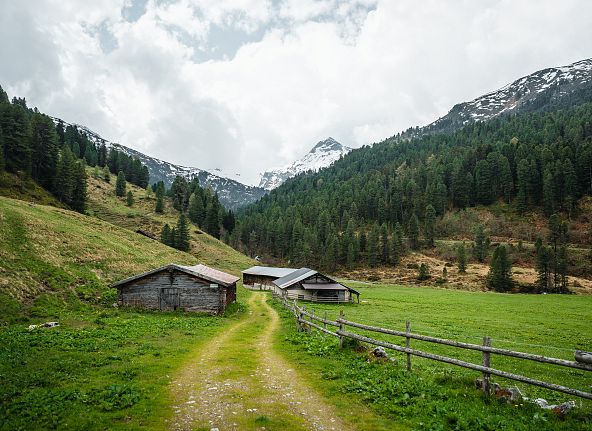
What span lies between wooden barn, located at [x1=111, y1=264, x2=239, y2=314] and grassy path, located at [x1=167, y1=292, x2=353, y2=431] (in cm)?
1659

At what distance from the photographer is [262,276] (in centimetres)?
8200

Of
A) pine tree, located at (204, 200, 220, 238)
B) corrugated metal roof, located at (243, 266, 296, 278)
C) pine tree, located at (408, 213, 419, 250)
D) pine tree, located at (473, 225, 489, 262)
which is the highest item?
pine tree, located at (204, 200, 220, 238)

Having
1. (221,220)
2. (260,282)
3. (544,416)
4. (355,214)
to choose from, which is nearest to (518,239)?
(355,214)

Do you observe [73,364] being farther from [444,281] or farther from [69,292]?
[444,281]

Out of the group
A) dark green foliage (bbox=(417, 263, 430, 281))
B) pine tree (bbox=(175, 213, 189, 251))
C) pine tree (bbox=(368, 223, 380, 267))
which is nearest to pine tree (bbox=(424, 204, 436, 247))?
pine tree (bbox=(368, 223, 380, 267))

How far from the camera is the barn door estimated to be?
3419 cm

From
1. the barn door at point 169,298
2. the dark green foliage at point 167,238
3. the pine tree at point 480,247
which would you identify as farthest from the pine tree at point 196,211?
the barn door at point 169,298

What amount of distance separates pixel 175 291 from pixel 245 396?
1015 inches

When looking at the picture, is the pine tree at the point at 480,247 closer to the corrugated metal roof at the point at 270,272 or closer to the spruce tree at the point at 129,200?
the corrugated metal roof at the point at 270,272

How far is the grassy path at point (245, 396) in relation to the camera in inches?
356

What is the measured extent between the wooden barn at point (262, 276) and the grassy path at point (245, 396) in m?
61.0

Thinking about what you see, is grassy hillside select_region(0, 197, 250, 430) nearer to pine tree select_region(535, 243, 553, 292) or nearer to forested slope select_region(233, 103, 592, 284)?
pine tree select_region(535, 243, 553, 292)

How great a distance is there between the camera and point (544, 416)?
9195mm

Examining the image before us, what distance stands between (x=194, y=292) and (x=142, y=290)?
17.3ft
